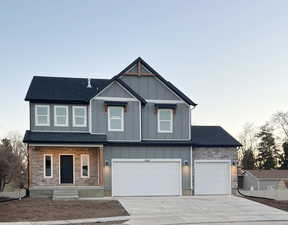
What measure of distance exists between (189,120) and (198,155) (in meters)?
2.50

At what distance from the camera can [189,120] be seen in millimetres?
23500

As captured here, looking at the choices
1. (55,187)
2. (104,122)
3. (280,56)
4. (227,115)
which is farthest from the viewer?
(227,115)

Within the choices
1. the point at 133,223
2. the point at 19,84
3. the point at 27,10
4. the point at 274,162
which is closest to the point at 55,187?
the point at 133,223

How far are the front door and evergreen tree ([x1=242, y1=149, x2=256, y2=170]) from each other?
154 feet

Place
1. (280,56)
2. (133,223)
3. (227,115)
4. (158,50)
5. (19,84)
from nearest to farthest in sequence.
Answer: (133,223), (158,50), (280,56), (19,84), (227,115)

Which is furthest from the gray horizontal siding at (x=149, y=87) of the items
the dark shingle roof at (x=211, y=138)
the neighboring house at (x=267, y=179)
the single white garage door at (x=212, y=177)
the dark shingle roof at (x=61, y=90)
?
the neighboring house at (x=267, y=179)

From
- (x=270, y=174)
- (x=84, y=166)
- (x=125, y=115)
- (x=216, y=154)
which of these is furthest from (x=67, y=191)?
(x=270, y=174)

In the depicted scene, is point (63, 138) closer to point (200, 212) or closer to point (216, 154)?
point (200, 212)

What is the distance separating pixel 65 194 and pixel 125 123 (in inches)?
235

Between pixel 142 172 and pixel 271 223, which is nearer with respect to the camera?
pixel 271 223

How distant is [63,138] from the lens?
2122cm

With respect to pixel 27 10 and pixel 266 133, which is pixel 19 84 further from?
pixel 266 133

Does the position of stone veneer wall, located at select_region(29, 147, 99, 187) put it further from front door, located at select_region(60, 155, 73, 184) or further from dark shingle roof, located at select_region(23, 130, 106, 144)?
dark shingle roof, located at select_region(23, 130, 106, 144)

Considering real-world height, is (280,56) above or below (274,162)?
above
